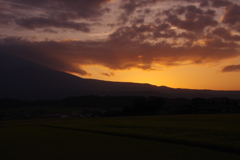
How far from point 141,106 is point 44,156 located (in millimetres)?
56161

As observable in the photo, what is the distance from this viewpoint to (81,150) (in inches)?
560

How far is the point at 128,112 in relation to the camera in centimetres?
6581

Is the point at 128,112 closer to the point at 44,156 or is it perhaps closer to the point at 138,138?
the point at 138,138

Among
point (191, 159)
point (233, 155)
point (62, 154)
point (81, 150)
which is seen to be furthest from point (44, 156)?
point (233, 155)

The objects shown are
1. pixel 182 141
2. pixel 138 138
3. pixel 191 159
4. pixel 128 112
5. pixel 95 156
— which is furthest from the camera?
pixel 128 112

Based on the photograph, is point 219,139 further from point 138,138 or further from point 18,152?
point 18,152

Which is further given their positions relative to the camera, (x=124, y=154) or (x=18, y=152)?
(x=18, y=152)

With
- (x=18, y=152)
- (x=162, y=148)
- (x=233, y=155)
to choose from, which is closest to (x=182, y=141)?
(x=162, y=148)

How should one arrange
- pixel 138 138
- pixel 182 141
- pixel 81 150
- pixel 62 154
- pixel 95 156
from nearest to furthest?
1. pixel 95 156
2. pixel 62 154
3. pixel 81 150
4. pixel 182 141
5. pixel 138 138

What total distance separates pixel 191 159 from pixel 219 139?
4862 millimetres

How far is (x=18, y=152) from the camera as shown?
14578 mm

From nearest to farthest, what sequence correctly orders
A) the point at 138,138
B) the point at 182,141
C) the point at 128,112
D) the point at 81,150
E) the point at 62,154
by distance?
the point at 62,154
the point at 81,150
the point at 182,141
the point at 138,138
the point at 128,112

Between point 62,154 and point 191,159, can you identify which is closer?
point 191,159

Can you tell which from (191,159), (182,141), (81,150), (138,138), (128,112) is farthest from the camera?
(128,112)
